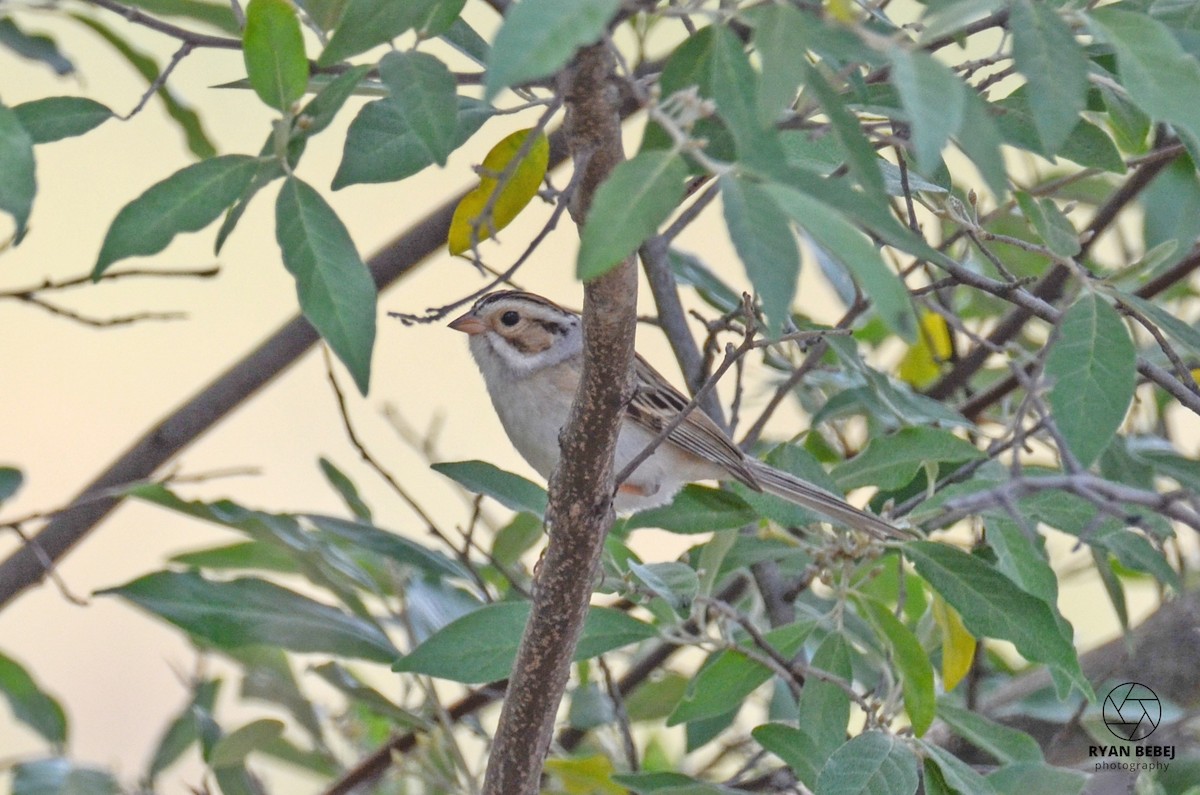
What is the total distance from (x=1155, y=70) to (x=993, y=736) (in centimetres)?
112

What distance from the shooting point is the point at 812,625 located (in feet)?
6.27

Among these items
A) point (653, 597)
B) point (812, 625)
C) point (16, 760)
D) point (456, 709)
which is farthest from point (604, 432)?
point (16, 760)

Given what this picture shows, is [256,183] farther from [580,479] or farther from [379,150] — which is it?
[580,479]

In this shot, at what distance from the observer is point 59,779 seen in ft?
7.34

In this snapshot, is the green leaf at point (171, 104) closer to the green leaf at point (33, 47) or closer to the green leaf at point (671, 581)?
the green leaf at point (33, 47)

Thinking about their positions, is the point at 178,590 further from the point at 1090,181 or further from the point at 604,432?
the point at 1090,181

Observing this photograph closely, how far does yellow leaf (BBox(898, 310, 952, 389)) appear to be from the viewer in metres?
2.67

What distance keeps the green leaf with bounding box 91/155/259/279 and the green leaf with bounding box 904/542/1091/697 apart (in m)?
0.97

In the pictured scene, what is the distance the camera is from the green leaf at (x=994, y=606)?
1604mm

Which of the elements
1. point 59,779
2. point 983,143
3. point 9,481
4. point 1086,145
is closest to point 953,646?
point 1086,145

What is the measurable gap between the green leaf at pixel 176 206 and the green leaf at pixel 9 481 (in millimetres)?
1265

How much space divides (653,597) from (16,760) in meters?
1.21

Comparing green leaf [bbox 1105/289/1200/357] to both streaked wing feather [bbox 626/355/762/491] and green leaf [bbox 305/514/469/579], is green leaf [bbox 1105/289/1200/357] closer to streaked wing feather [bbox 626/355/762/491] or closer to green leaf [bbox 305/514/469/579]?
streaked wing feather [bbox 626/355/762/491]

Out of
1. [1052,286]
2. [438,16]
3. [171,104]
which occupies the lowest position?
[1052,286]
